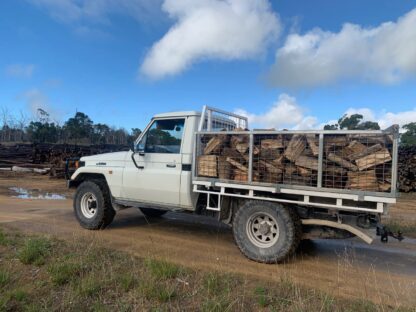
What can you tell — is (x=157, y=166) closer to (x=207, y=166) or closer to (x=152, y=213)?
(x=207, y=166)

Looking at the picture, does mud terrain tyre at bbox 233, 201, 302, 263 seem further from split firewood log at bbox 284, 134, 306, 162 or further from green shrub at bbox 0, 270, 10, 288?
green shrub at bbox 0, 270, 10, 288

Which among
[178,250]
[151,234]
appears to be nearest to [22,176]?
[151,234]

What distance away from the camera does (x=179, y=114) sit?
269 inches

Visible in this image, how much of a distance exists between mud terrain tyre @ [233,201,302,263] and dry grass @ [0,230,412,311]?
2.67 ft

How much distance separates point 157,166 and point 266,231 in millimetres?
2482

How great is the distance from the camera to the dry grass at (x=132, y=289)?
4008mm

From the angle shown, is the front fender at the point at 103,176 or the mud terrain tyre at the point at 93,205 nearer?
the front fender at the point at 103,176

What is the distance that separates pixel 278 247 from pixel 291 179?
109 centimetres

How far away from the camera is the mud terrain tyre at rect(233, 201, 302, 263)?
215 inches

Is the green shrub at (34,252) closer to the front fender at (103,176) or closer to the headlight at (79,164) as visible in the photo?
the front fender at (103,176)

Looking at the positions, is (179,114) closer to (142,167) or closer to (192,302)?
(142,167)

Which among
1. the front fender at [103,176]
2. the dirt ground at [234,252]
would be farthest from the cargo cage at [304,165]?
the front fender at [103,176]

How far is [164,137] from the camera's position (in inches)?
274

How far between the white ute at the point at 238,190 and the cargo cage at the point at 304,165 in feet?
0.05
